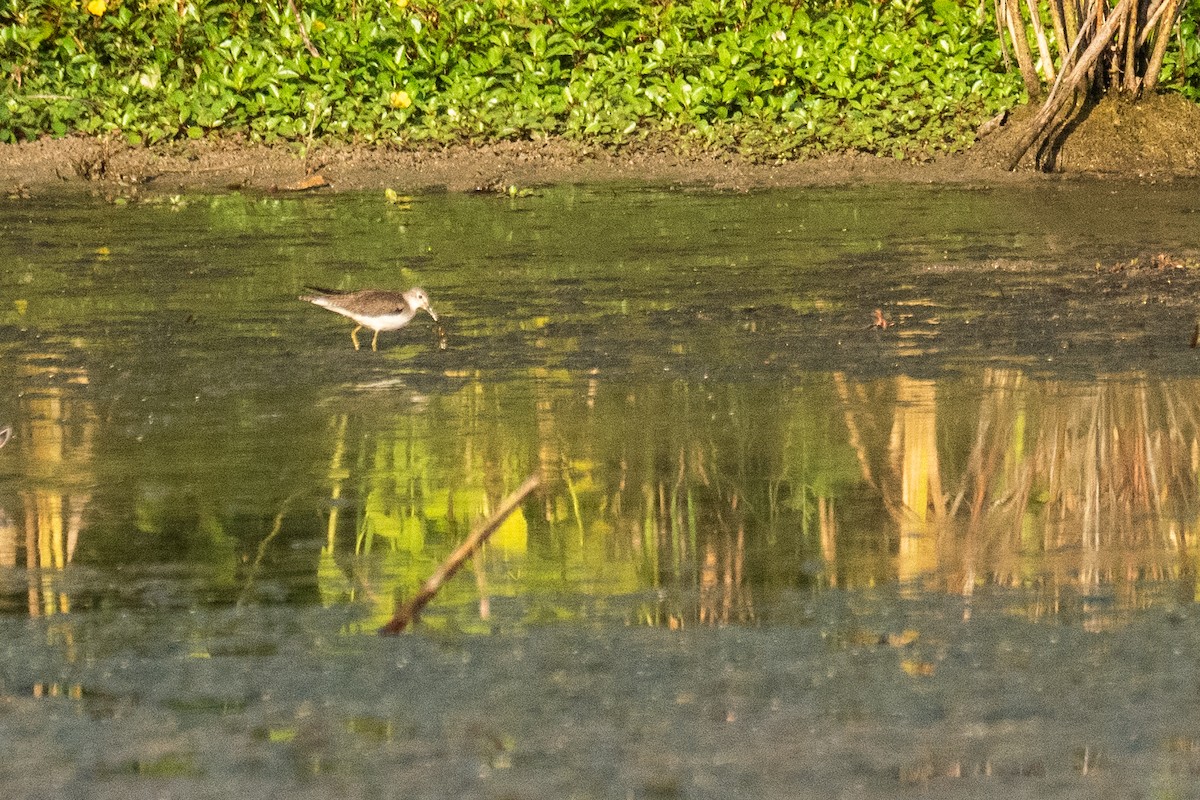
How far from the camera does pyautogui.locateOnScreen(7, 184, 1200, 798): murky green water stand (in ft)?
14.4

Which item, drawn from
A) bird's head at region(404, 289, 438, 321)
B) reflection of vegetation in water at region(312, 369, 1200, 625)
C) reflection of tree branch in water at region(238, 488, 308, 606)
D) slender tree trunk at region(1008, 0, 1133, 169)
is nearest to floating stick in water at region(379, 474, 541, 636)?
reflection of vegetation in water at region(312, 369, 1200, 625)

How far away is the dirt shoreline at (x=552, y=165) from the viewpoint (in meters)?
14.7

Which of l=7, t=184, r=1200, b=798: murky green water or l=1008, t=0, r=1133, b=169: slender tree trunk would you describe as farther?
l=1008, t=0, r=1133, b=169: slender tree trunk

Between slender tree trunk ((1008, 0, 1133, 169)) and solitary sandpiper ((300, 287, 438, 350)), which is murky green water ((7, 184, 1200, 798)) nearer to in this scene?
solitary sandpiper ((300, 287, 438, 350))

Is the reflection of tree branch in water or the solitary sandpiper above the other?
the solitary sandpiper

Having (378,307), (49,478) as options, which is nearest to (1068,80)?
(378,307)

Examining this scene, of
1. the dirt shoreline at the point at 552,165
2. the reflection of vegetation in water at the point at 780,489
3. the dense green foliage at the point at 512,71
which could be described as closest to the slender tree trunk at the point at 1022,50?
the dirt shoreline at the point at 552,165

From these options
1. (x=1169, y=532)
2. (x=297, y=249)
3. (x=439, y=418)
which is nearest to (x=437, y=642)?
(x=1169, y=532)

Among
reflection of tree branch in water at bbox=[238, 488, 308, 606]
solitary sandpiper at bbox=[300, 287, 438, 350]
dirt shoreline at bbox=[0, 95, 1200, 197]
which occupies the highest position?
dirt shoreline at bbox=[0, 95, 1200, 197]

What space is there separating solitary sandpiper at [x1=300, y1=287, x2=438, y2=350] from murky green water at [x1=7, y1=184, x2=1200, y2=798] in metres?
0.17

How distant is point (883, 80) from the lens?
16.7m

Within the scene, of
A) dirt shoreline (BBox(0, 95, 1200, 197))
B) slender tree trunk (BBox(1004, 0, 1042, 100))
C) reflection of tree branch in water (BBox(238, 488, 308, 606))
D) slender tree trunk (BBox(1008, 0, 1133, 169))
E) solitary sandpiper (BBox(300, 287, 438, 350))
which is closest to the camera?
reflection of tree branch in water (BBox(238, 488, 308, 606))

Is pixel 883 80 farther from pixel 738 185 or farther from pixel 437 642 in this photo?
pixel 437 642

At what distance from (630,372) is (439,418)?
1.09m
